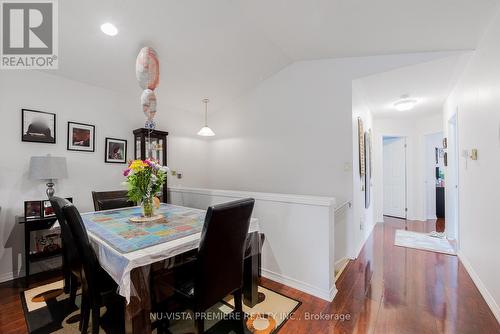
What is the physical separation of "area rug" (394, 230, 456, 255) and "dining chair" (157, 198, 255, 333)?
10.8 ft

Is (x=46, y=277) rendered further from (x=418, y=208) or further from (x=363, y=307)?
(x=418, y=208)

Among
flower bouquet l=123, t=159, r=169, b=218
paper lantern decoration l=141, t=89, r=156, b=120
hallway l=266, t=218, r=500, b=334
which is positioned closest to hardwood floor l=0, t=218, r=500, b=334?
hallway l=266, t=218, r=500, b=334

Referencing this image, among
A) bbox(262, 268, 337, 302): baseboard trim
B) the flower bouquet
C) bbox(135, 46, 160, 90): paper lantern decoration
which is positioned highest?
bbox(135, 46, 160, 90): paper lantern decoration

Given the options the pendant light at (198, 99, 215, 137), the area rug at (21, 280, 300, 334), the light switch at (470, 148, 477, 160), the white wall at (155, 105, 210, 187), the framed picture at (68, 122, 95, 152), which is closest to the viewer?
the area rug at (21, 280, 300, 334)

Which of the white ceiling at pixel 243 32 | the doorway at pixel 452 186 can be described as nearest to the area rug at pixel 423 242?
the doorway at pixel 452 186

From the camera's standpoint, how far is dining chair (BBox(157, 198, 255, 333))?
1.27 m

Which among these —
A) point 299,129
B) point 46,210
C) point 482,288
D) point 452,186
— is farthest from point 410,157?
point 46,210

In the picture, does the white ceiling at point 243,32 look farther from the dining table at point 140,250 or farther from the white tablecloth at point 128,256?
the white tablecloth at point 128,256

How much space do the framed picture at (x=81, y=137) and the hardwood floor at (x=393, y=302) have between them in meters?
1.61

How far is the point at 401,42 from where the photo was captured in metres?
2.38

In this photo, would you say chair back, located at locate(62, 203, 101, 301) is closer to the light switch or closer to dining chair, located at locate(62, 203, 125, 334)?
dining chair, located at locate(62, 203, 125, 334)

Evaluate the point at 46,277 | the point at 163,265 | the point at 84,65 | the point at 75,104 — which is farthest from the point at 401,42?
the point at 46,277

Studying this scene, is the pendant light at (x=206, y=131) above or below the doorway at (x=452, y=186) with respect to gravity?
above

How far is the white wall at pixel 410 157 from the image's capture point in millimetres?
5109
